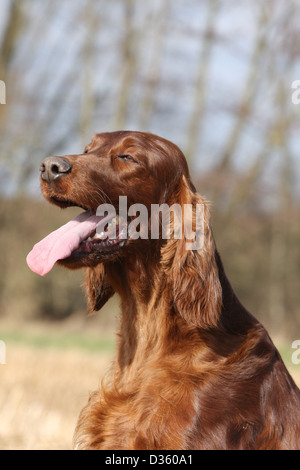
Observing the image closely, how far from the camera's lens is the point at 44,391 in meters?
7.09

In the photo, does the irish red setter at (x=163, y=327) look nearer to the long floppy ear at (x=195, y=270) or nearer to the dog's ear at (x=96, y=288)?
the long floppy ear at (x=195, y=270)

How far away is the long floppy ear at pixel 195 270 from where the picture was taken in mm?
2912

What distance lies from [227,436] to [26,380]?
5.29 meters

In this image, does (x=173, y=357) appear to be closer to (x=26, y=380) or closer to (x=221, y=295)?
(x=221, y=295)

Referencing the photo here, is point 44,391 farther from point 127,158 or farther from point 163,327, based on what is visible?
point 127,158

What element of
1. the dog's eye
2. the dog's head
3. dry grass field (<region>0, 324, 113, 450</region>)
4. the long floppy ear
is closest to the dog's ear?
the dog's head

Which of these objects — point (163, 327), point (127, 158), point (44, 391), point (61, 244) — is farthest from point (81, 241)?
point (44, 391)

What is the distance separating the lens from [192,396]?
278 centimetres

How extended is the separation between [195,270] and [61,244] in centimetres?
64

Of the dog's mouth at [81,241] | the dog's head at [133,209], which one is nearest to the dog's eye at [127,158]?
the dog's head at [133,209]

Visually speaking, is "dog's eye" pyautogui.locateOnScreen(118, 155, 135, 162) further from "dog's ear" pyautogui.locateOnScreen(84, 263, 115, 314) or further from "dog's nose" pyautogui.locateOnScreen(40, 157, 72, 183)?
"dog's ear" pyautogui.locateOnScreen(84, 263, 115, 314)

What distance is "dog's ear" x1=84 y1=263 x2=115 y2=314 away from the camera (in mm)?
3463

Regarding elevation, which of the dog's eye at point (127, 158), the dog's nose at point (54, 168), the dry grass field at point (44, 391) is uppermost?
the dog's eye at point (127, 158)

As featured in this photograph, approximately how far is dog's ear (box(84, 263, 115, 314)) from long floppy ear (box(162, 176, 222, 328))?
489 mm
